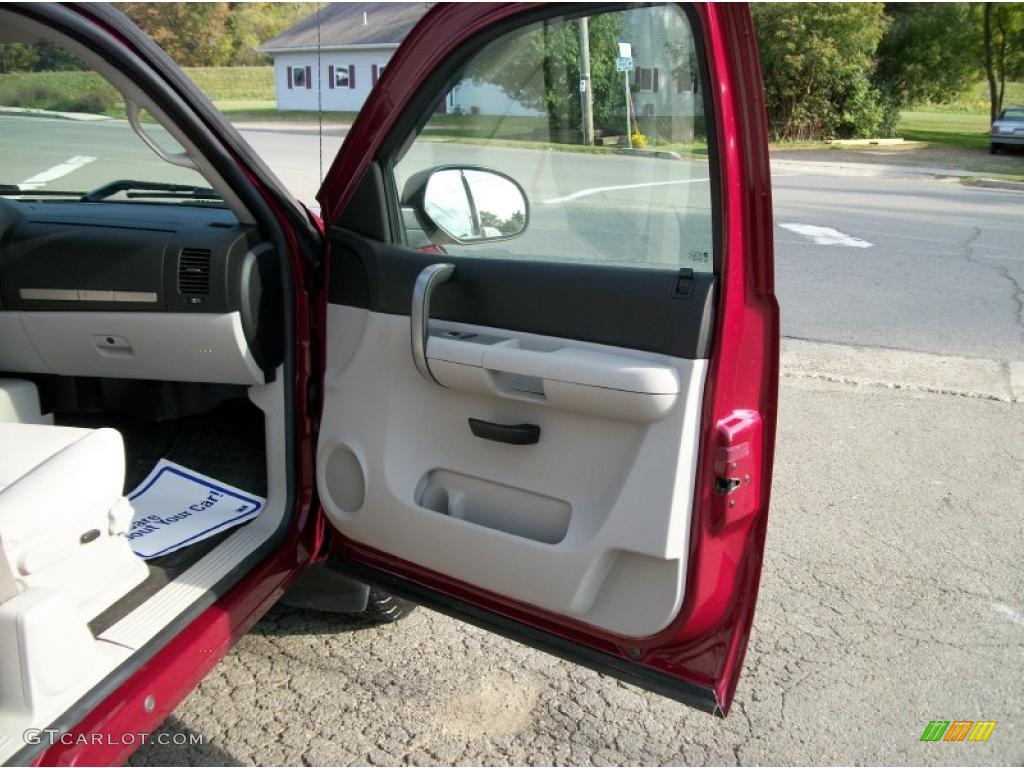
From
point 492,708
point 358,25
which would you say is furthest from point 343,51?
point 492,708

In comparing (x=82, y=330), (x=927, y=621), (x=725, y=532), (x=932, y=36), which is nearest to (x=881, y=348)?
(x=927, y=621)

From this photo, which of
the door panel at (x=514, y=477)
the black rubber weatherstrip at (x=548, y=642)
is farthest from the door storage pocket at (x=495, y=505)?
the black rubber weatherstrip at (x=548, y=642)

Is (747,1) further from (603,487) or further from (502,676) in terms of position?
(502,676)

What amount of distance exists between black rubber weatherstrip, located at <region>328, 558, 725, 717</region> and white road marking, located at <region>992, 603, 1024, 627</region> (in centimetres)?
179

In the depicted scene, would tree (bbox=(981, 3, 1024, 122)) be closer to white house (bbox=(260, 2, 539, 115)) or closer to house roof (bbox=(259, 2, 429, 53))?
house roof (bbox=(259, 2, 429, 53))

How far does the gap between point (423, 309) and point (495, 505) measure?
50cm

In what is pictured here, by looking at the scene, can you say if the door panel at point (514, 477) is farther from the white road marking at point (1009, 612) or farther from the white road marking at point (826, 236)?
the white road marking at point (826, 236)

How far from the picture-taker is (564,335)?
2.04 meters

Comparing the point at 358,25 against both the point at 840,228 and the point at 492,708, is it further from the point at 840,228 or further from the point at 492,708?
the point at 840,228

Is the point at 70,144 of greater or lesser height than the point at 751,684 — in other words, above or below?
above

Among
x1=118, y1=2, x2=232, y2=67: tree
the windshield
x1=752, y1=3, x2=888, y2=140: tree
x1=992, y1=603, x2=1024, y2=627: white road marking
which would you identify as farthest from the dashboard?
x1=752, y1=3, x2=888, y2=140: tree

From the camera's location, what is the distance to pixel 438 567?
229cm

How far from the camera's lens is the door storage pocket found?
2.11 meters

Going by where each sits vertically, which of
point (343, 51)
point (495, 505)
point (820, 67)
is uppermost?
point (820, 67)
